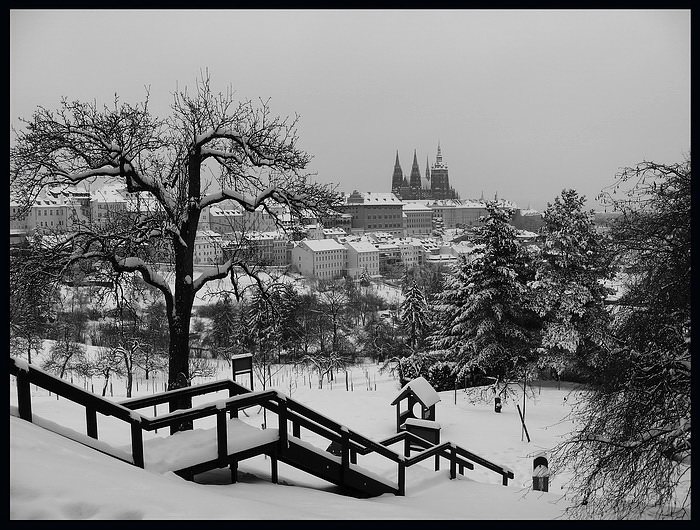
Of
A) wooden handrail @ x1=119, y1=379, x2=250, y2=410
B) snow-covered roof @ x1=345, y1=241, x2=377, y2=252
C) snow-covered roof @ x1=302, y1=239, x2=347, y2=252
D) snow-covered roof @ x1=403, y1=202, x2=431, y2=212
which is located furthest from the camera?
snow-covered roof @ x1=403, y1=202, x2=431, y2=212

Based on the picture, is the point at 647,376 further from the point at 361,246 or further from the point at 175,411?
the point at 361,246

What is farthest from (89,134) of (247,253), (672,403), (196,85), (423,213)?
(423,213)

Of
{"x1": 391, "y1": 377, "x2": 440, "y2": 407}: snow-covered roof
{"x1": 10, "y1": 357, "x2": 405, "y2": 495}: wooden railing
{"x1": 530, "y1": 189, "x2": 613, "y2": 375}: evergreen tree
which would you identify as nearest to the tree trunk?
{"x1": 10, "y1": 357, "x2": 405, "y2": 495}: wooden railing

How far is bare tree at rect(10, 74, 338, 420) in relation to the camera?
9.73 metres

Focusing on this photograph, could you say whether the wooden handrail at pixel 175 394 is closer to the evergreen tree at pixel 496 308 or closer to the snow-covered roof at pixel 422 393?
the snow-covered roof at pixel 422 393

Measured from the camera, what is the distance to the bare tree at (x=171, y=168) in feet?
31.9

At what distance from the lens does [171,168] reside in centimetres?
1171

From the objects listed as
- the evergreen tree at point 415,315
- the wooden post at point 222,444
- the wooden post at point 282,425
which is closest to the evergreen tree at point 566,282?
the evergreen tree at point 415,315

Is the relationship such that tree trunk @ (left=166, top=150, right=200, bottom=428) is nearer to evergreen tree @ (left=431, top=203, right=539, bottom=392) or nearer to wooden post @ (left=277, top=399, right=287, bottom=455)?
wooden post @ (left=277, top=399, right=287, bottom=455)

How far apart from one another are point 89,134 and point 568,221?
24.2 meters

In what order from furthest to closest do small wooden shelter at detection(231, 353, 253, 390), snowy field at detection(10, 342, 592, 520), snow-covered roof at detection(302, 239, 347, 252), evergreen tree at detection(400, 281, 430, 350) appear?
snow-covered roof at detection(302, 239, 347, 252), evergreen tree at detection(400, 281, 430, 350), small wooden shelter at detection(231, 353, 253, 390), snowy field at detection(10, 342, 592, 520)

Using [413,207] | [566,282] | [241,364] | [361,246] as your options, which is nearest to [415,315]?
[566,282]
